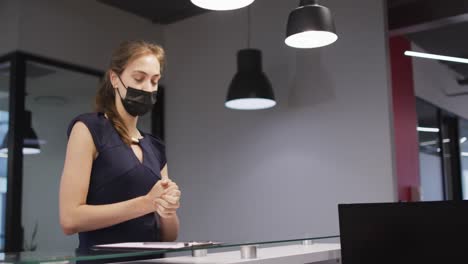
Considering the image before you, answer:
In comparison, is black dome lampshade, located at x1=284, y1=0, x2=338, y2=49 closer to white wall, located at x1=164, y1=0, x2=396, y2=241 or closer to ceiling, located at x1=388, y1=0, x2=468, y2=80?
white wall, located at x1=164, y1=0, x2=396, y2=241

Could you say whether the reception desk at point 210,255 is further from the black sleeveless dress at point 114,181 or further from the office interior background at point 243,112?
the office interior background at point 243,112

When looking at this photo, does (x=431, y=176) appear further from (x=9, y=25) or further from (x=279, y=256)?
(x=279, y=256)

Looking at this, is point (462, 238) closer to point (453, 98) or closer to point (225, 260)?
point (225, 260)

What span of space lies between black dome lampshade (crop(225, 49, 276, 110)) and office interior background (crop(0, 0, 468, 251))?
35 cm

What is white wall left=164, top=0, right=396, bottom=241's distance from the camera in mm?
3869

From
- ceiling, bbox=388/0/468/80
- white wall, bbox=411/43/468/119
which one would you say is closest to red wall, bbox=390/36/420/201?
ceiling, bbox=388/0/468/80

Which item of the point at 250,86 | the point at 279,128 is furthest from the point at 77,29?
the point at 279,128

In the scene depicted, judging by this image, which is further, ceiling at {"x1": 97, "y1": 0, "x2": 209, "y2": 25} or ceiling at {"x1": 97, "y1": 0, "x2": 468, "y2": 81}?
ceiling at {"x1": 97, "y1": 0, "x2": 209, "y2": 25}

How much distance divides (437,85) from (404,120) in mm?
1627

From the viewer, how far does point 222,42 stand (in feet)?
15.5

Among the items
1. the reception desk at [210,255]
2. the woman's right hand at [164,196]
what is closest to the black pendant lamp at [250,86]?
the reception desk at [210,255]

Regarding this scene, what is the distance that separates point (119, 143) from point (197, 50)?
3.44m

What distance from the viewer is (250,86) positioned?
3807mm

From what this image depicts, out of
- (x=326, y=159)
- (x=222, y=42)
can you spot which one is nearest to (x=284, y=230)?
(x=326, y=159)
